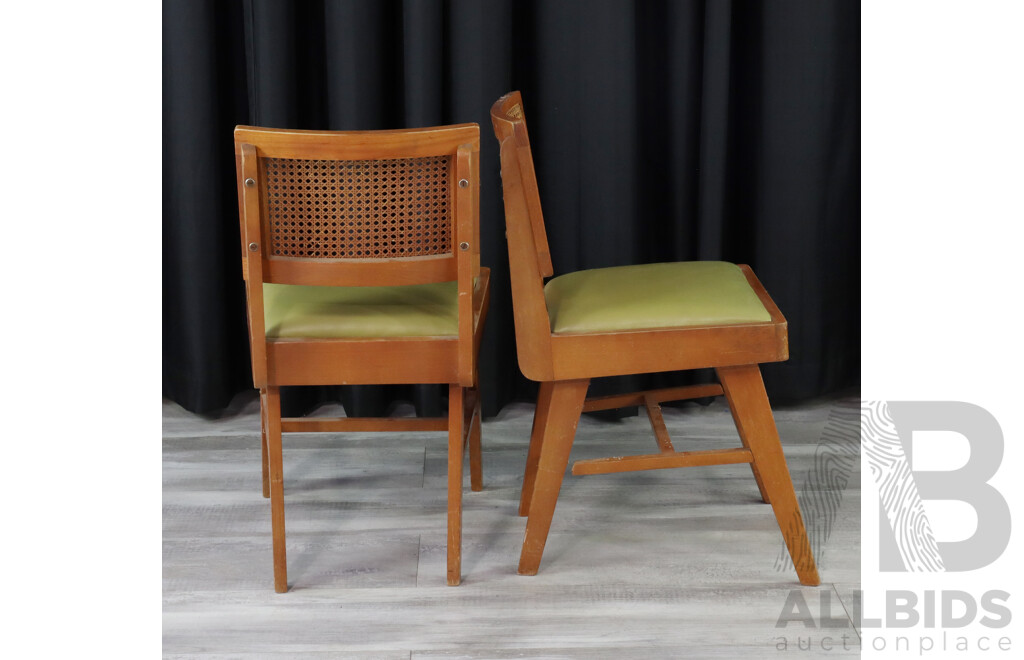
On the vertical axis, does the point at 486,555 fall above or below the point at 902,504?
below

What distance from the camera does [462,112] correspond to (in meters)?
2.12

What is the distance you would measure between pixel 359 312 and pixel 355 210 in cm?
20

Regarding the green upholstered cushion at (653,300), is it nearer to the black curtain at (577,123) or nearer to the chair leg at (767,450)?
the chair leg at (767,450)

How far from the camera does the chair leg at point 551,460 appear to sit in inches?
61.7

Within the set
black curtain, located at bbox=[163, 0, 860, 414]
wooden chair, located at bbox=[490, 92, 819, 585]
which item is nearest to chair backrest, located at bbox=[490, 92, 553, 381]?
wooden chair, located at bbox=[490, 92, 819, 585]

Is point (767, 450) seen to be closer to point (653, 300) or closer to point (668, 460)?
point (668, 460)

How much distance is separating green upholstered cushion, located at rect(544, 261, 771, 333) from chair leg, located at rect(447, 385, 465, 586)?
0.21 meters

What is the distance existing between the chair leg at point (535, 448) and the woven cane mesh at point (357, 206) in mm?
444

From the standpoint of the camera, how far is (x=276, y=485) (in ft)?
5.12

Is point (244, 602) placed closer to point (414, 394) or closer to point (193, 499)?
point (193, 499)

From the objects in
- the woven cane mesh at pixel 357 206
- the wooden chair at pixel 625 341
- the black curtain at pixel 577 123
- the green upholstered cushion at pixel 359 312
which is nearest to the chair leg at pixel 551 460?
the wooden chair at pixel 625 341

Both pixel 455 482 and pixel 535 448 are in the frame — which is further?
pixel 535 448

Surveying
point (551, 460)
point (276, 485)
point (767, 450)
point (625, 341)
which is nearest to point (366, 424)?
point (276, 485)

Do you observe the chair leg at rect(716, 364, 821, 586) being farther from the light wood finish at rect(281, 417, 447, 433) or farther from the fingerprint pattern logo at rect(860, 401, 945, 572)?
the light wood finish at rect(281, 417, 447, 433)
